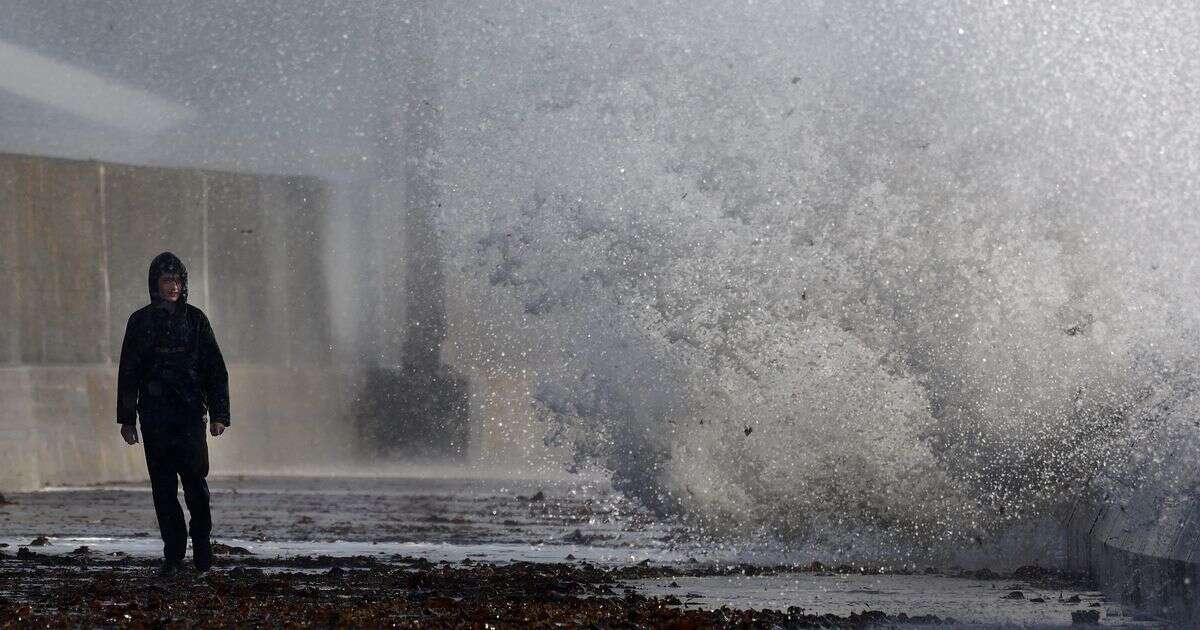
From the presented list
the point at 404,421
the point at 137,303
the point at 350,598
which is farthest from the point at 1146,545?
the point at 137,303

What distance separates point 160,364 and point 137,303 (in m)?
6.44

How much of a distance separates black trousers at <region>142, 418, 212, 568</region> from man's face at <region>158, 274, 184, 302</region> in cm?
57

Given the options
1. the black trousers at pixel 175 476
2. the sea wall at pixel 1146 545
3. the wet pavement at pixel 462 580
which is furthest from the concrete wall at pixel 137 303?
the sea wall at pixel 1146 545

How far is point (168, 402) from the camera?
6398 mm

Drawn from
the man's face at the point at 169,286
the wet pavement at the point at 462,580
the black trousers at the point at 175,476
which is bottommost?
the wet pavement at the point at 462,580

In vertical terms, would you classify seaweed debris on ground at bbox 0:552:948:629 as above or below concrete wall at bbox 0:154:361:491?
below

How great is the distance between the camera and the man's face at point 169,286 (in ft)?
20.9

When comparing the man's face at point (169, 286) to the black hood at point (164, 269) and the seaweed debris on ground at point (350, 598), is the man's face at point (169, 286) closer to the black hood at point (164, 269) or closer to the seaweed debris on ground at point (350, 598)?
the black hood at point (164, 269)

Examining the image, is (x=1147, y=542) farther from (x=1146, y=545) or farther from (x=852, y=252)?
(x=852, y=252)

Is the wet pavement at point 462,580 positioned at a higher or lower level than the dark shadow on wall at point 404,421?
lower

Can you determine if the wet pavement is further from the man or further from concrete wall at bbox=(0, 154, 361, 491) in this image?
concrete wall at bbox=(0, 154, 361, 491)

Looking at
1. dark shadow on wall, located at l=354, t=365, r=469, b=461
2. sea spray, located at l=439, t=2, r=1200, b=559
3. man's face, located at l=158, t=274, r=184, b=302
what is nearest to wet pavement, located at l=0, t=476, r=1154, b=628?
sea spray, located at l=439, t=2, r=1200, b=559

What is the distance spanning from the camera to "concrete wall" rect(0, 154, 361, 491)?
1158 centimetres

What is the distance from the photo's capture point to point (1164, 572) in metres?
5.11
